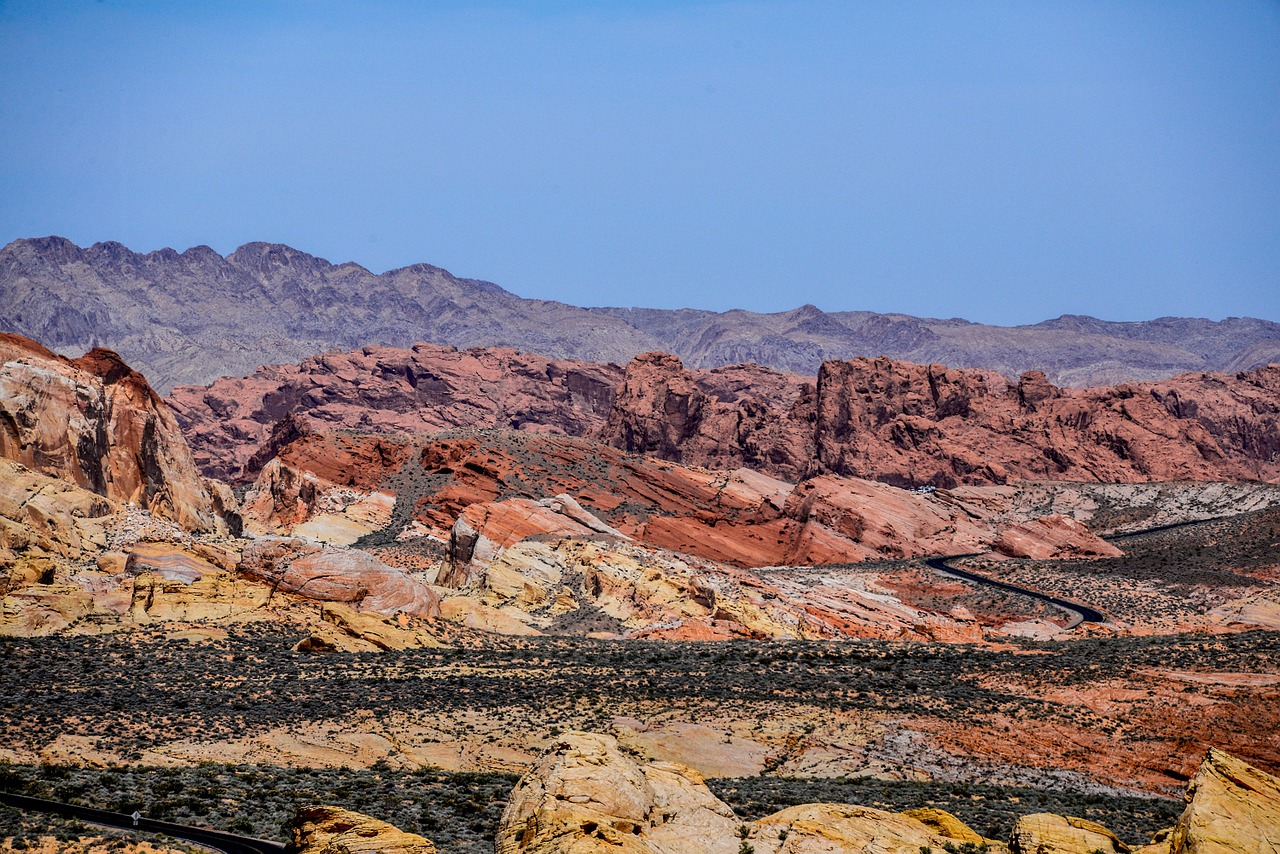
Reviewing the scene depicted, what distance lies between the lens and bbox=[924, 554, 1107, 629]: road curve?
74000 mm

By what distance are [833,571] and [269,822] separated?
213 feet

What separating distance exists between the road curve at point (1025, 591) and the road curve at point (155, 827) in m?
58.5

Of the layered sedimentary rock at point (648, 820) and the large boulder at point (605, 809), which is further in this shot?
the layered sedimentary rock at point (648, 820)

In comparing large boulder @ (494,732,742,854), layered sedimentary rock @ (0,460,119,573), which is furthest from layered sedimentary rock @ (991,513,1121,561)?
large boulder @ (494,732,742,854)

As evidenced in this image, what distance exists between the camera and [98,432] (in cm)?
5719

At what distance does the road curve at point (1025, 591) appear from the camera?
74000 mm

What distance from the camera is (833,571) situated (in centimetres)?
8525

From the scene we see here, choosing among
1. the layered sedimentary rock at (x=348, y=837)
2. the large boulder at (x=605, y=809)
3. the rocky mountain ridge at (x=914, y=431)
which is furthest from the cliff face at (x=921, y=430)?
the layered sedimentary rock at (x=348, y=837)

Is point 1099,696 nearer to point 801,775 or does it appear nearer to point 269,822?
point 801,775

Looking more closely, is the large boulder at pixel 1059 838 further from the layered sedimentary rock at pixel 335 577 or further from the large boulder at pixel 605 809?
the layered sedimentary rock at pixel 335 577

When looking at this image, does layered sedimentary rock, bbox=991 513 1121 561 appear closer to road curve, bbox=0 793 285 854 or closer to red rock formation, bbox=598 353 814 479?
red rock formation, bbox=598 353 814 479

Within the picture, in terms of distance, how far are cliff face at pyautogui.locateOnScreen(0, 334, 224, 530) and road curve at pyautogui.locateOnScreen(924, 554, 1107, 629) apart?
5353cm

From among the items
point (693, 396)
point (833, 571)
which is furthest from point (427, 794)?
point (693, 396)

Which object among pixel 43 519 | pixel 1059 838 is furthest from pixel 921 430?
pixel 1059 838
